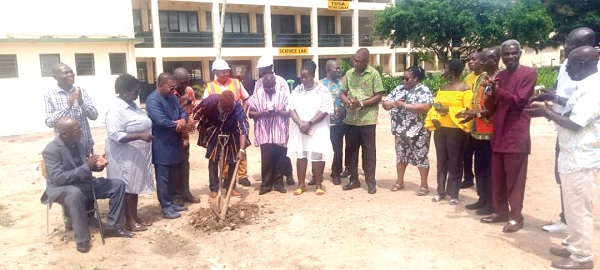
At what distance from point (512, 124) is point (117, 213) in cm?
389

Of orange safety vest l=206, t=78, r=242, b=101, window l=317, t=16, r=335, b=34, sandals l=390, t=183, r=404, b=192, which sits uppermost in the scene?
window l=317, t=16, r=335, b=34

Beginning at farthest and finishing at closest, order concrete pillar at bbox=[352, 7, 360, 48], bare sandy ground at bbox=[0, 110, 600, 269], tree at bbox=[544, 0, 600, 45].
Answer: concrete pillar at bbox=[352, 7, 360, 48]
tree at bbox=[544, 0, 600, 45]
bare sandy ground at bbox=[0, 110, 600, 269]

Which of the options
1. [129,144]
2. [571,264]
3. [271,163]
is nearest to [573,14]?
[271,163]

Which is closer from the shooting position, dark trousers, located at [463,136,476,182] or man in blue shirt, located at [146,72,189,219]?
man in blue shirt, located at [146,72,189,219]

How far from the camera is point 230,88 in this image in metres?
6.40

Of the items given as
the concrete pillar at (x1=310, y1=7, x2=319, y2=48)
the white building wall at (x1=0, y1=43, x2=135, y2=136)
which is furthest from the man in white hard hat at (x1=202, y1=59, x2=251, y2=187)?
the concrete pillar at (x1=310, y1=7, x2=319, y2=48)

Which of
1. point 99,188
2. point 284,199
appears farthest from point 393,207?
point 99,188

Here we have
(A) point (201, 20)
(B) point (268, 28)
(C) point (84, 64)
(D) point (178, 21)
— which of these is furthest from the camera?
(B) point (268, 28)

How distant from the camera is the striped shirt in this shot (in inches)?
237

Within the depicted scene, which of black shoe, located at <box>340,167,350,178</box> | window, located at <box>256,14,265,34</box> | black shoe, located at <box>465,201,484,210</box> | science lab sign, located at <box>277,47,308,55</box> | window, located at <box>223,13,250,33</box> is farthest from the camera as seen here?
window, located at <box>256,14,265,34</box>

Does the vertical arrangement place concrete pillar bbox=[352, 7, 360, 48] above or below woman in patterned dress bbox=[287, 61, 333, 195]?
above

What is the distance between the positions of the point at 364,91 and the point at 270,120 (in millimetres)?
1250

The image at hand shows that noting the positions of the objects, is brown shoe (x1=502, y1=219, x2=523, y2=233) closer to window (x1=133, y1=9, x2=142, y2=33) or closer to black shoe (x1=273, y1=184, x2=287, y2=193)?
black shoe (x1=273, y1=184, x2=287, y2=193)

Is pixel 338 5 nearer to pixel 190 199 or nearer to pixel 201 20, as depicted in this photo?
pixel 201 20
